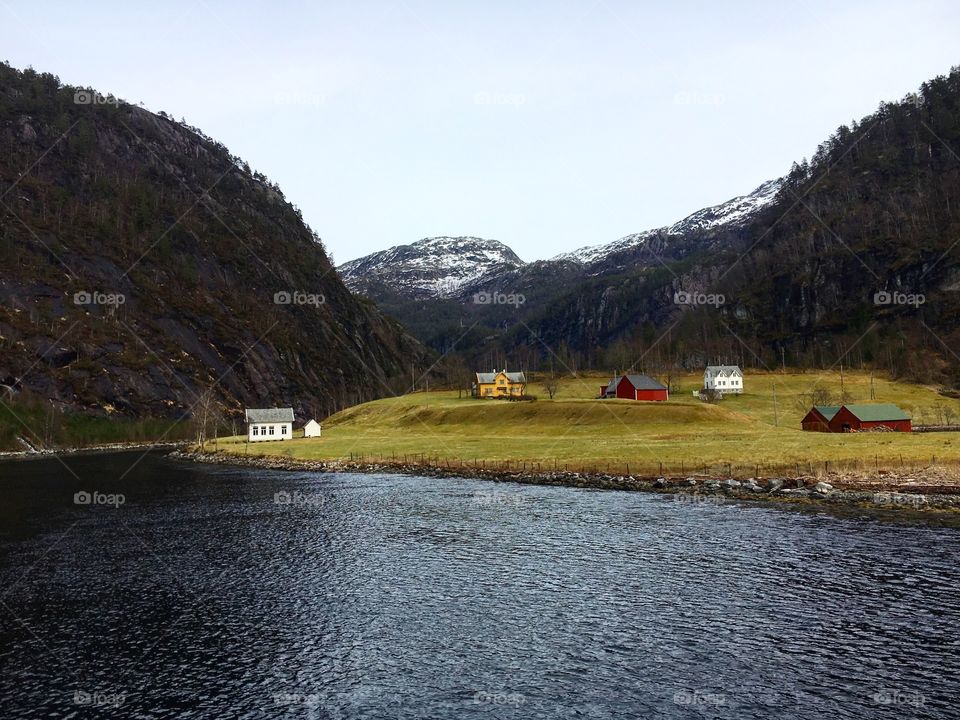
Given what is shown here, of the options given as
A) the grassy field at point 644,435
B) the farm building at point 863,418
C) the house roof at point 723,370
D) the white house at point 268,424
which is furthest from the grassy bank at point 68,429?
the farm building at point 863,418

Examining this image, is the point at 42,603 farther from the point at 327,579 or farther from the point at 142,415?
the point at 142,415

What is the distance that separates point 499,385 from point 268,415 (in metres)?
66.1

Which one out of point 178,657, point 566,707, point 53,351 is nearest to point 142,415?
point 53,351

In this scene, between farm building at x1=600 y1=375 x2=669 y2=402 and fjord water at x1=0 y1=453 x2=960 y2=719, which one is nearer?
fjord water at x1=0 y1=453 x2=960 y2=719

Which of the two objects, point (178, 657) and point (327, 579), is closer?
point (178, 657)

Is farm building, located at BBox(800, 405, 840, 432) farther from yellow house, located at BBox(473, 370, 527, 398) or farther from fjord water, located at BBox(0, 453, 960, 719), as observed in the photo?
yellow house, located at BBox(473, 370, 527, 398)

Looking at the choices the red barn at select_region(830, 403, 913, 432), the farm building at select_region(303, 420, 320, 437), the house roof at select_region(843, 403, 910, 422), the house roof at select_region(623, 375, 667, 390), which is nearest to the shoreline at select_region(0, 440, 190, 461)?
the farm building at select_region(303, 420, 320, 437)

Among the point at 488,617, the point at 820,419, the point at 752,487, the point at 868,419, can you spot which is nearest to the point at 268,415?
the point at 820,419

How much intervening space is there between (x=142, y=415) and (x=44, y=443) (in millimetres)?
35597

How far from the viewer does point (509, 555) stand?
43688mm

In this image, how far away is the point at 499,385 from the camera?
193 meters

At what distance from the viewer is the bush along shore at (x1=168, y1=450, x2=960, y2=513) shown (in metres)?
55.2

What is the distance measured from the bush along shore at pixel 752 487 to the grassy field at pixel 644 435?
4.49 m

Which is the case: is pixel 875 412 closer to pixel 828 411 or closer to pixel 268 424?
pixel 828 411
